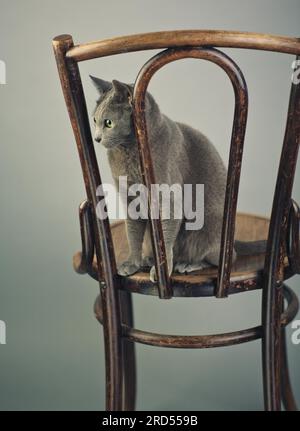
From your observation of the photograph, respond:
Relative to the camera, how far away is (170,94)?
1646 mm

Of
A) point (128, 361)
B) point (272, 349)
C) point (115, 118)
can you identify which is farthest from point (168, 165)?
point (128, 361)

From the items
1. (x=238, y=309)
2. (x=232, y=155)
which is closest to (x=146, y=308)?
(x=238, y=309)

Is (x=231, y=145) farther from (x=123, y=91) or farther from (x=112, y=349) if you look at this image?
(x=112, y=349)

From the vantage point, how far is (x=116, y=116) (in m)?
0.94

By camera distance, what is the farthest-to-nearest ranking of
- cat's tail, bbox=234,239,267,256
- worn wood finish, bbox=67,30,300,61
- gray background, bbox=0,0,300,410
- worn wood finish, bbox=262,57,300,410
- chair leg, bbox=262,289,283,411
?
gray background, bbox=0,0,300,410 → cat's tail, bbox=234,239,267,256 → chair leg, bbox=262,289,283,411 → worn wood finish, bbox=262,57,300,410 → worn wood finish, bbox=67,30,300,61

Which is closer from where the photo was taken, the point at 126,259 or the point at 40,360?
the point at 126,259

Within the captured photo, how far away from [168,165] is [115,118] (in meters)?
0.11

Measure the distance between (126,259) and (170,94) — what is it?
2.18 ft

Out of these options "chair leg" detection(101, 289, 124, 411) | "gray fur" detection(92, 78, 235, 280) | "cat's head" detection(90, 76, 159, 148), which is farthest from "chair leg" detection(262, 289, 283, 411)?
"cat's head" detection(90, 76, 159, 148)

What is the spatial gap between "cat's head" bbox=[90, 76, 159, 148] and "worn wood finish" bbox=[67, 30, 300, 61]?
3.8 inches

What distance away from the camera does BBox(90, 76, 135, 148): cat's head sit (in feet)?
3.06

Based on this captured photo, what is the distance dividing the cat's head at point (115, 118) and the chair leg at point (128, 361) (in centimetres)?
48

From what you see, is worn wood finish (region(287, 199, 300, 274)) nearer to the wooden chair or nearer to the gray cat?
the wooden chair

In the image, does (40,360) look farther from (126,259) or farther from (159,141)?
(159,141)
